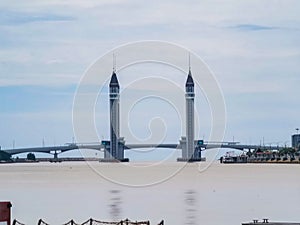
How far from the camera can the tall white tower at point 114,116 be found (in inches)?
6359

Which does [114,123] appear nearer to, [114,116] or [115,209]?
[114,116]

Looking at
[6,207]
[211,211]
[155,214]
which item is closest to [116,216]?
[155,214]

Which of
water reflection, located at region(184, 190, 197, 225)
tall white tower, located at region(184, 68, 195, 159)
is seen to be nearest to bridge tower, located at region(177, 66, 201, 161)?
tall white tower, located at region(184, 68, 195, 159)

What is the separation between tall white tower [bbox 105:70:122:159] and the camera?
530 feet

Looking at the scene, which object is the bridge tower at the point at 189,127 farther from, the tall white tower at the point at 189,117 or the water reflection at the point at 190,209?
the water reflection at the point at 190,209

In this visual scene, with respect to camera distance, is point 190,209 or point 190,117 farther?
point 190,117

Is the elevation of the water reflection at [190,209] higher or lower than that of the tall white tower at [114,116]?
lower

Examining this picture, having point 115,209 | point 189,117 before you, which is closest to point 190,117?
point 189,117

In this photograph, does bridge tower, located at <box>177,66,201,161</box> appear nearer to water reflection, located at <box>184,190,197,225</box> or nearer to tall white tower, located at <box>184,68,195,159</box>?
tall white tower, located at <box>184,68,195,159</box>

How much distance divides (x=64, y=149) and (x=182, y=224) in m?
141

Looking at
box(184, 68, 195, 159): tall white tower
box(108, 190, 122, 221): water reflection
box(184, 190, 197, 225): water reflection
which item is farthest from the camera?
box(184, 68, 195, 159): tall white tower

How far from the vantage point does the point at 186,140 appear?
175750 mm

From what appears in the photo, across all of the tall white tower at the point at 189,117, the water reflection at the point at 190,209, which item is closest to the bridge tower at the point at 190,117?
the tall white tower at the point at 189,117

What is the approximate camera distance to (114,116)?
16125 cm
